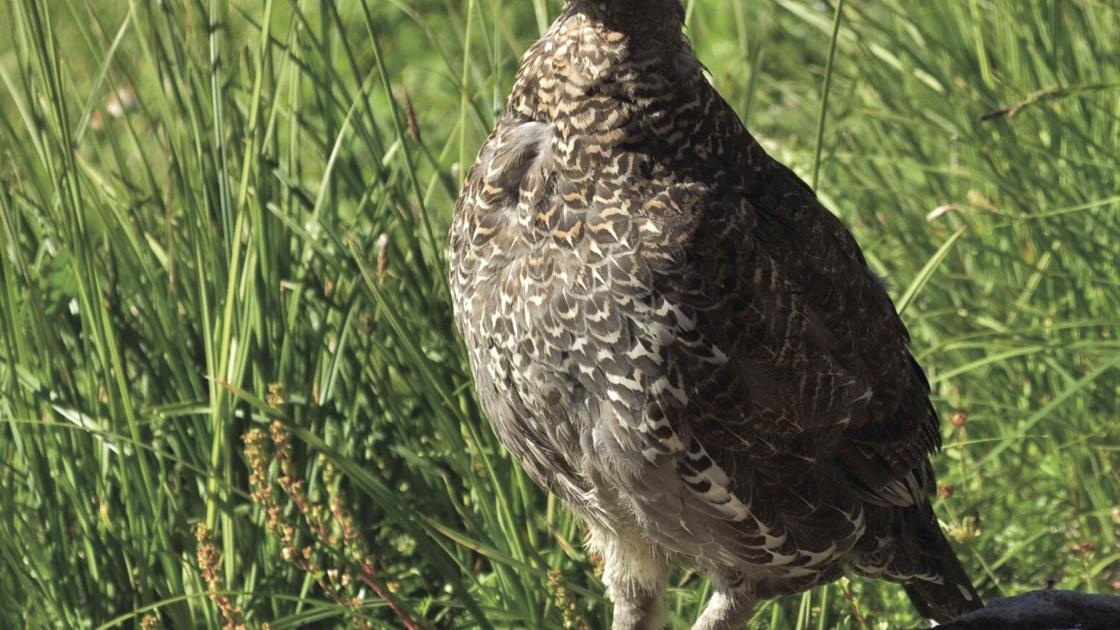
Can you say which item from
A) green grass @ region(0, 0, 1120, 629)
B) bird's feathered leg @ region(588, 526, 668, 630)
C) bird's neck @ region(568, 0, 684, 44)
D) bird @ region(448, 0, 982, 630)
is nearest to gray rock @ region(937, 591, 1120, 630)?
green grass @ region(0, 0, 1120, 629)

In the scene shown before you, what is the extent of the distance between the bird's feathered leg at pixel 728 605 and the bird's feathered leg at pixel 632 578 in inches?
4.4

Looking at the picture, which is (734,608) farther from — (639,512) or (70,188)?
(70,188)

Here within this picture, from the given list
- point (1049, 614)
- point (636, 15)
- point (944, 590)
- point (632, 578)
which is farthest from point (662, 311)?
point (944, 590)

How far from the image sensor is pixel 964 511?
10.7 feet

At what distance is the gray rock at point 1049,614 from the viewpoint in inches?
99.1

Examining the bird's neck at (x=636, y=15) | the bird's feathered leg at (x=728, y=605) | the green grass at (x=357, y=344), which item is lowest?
the bird's feathered leg at (x=728, y=605)

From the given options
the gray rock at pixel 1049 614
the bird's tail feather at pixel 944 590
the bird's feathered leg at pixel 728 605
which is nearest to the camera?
the gray rock at pixel 1049 614

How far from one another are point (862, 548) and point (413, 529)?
841 mm

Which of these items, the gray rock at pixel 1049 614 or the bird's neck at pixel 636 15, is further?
the gray rock at pixel 1049 614

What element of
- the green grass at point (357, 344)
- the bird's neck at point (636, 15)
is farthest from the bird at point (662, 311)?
the green grass at point (357, 344)

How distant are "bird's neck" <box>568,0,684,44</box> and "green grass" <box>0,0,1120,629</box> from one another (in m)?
0.43

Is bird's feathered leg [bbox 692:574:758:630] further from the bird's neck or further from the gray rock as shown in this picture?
the bird's neck

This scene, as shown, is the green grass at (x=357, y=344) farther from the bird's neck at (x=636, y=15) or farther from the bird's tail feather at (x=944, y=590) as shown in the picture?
the bird's neck at (x=636, y=15)

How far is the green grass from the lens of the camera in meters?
2.78
